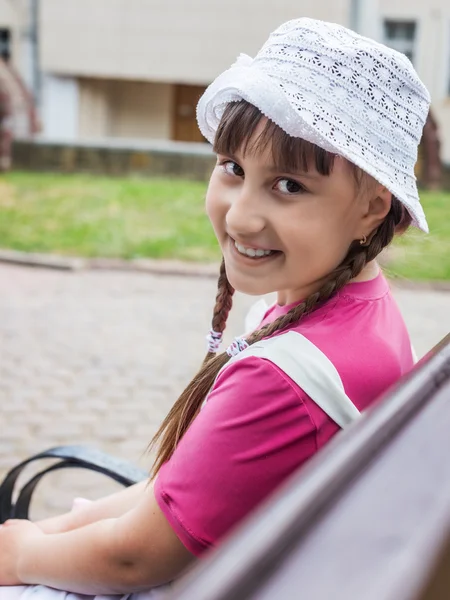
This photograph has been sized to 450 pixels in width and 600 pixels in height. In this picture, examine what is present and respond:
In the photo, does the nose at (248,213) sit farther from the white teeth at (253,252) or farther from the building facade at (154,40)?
the building facade at (154,40)

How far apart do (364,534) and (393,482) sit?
0.23 feet

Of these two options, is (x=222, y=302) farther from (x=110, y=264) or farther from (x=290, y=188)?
(x=110, y=264)

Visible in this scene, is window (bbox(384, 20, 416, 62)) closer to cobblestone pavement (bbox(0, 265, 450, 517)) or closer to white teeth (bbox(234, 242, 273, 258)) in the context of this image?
cobblestone pavement (bbox(0, 265, 450, 517))

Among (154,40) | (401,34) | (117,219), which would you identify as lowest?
(117,219)

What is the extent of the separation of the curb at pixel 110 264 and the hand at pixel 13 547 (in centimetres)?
603

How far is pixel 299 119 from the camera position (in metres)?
1.15

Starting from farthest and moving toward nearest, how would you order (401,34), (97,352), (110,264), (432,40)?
(401,34) → (432,40) → (110,264) → (97,352)

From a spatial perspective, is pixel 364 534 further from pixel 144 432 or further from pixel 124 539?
pixel 144 432

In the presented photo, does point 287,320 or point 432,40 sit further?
point 432,40

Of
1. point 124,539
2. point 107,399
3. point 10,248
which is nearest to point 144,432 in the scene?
point 107,399

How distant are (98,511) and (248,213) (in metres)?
0.74

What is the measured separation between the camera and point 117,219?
926cm

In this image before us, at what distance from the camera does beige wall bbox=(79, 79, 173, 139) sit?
1658 cm

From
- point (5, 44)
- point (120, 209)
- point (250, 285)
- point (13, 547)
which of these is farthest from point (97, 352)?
point (5, 44)
